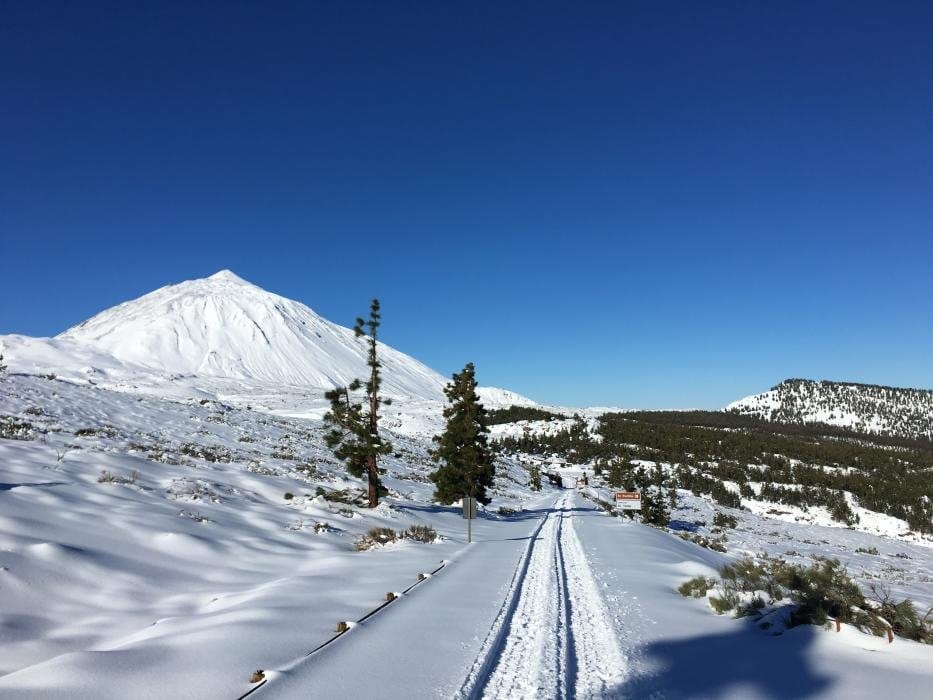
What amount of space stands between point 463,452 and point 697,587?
18866mm

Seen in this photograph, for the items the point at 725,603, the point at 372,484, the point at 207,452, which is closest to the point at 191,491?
the point at 372,484

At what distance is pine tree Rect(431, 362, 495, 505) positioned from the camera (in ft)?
90.1

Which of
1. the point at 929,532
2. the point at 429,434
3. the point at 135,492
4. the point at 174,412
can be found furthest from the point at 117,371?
the point at 929,532

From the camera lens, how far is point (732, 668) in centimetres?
640

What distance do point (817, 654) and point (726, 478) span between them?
95.2 meters

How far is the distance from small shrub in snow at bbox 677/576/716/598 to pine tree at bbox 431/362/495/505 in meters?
16.6

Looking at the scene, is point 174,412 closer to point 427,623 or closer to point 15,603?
point 15,603

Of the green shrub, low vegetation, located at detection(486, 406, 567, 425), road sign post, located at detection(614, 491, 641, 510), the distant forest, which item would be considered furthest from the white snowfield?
low vegetation, located at detection(486, 406, 567, 425)

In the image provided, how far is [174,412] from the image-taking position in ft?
113

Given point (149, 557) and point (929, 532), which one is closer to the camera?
point (149, 557)

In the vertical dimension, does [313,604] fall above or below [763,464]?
above

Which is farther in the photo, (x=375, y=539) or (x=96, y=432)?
(x=96, y=432)

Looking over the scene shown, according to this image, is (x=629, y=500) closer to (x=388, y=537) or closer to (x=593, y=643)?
(x=388, y=537)

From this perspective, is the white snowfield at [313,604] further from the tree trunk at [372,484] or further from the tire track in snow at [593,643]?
the tree trunk at [372,484]
